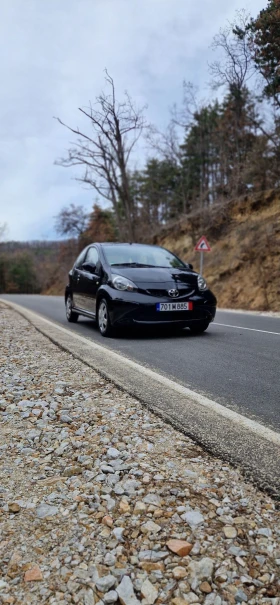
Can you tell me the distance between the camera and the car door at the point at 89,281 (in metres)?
7.10

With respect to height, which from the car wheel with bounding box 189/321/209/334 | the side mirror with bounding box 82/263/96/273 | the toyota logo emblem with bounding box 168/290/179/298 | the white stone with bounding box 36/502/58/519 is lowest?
the white stone with bounding box 36/502/58/519

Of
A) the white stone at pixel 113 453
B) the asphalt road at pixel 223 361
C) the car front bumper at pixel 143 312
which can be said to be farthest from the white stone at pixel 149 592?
the car front bumper at pixel 143 312

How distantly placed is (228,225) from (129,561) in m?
20.1

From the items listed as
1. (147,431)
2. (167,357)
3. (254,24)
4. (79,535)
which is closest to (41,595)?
(79,535)

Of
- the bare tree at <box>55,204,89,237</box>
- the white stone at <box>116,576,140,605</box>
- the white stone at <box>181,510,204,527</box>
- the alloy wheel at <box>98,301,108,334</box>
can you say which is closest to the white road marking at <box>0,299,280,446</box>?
the white stone at <box>181,510,204,527</box>

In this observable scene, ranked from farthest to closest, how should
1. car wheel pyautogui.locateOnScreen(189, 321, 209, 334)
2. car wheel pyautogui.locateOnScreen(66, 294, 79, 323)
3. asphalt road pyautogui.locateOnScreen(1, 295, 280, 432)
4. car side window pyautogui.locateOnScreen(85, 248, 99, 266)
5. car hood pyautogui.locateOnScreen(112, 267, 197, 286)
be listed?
car wheel pyautogui.locateOnScreen(66, 294, 79, 323) < car side window pyautogui.locateOnScreen(85, 248, 99, 266) < car wheel pyautogui.locateOnScreen(189, 321, 209, 334) < car hood pyautogui.locateOnScreen(112, 267, 197, 286) < asphalt road pyautogui.locateOnScreen(1, 295, 280, 432)

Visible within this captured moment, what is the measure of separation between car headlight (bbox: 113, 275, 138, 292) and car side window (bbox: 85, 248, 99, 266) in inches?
39.5

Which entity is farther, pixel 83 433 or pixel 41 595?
pixel 83 433

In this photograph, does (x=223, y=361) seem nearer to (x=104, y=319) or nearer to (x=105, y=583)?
(x=104, y=319)

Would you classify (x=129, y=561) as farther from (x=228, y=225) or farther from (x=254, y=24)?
(x=228, y=225)

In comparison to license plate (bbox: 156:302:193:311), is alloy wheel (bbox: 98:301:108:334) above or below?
below

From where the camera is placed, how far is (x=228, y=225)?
20656 millimetres

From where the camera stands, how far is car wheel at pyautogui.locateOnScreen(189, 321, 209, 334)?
652cm

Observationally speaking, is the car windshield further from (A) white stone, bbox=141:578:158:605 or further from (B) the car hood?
(A) white stone, bbox=141:578:158:605
